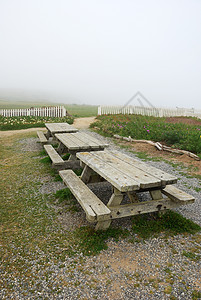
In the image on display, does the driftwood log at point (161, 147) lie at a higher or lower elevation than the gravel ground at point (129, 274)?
higher

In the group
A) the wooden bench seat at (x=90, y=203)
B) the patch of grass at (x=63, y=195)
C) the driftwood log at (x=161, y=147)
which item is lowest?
the patch of grass at (x=63, y=195)

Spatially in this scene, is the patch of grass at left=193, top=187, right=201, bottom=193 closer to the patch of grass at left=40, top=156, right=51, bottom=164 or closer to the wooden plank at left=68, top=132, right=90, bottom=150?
the wooden plank at left=68, top=132, right=90, bottom=150

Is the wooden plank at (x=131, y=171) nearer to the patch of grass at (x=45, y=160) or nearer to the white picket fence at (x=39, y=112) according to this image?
the patch of grass at (x=45, y=160)

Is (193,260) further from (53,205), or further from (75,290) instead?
(53,205)

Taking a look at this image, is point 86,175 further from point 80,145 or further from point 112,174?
point 112,174

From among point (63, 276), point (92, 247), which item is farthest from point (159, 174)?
point (63, 276)

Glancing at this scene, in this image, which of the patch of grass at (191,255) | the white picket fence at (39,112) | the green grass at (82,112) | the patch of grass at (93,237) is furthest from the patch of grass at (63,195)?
the green grass at (82,112)

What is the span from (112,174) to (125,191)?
0.49m

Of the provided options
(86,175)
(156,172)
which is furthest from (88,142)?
(156,172)

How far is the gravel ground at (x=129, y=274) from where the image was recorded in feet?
8.19

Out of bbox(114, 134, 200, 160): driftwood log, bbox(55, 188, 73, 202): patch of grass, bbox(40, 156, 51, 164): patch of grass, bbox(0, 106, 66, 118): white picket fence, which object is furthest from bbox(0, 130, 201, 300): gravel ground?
bbox(0, 106, 66, 118): white picket fence

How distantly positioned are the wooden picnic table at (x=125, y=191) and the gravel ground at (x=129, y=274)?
0.43 metres

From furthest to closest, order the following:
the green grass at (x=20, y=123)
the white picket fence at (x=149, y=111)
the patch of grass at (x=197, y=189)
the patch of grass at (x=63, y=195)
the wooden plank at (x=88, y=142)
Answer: the white picket fence at (x=149, y=111) → the green grass at (x=20, y=123) → the wooden plank at (x=88, y=142) → the patch of grass at (x=197, y=189) → the patch of grass at (x=63, y=195)

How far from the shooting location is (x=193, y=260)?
302 cm
